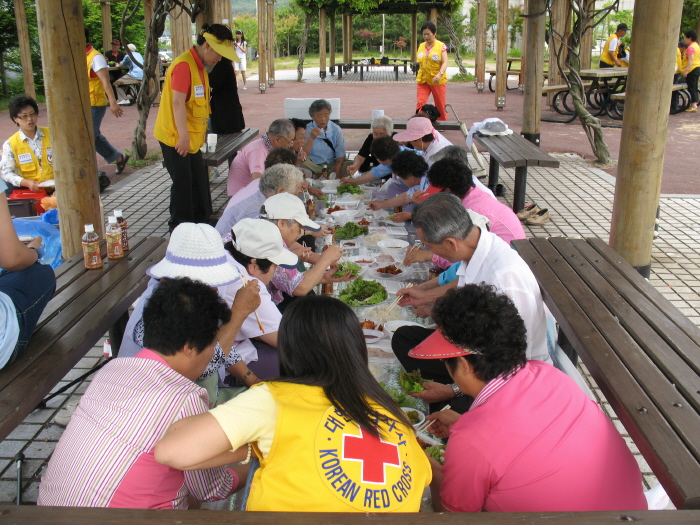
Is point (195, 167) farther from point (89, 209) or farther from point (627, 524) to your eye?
point (627, 524)

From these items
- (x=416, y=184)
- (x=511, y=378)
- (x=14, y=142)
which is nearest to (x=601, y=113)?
(x=416, y=184)

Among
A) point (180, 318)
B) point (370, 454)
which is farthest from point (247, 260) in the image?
point (370, 454)

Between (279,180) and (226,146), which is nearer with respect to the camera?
(279,180)

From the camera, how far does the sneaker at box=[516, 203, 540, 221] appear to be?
705 centimetres

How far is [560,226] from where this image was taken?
6898mm

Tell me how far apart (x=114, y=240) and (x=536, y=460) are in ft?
9.27

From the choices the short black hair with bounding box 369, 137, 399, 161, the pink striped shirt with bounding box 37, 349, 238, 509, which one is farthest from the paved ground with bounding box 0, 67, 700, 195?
the pink striped shirt with bounding box 37, 349, 238, 509

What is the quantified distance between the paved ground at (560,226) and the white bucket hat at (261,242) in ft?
4.89

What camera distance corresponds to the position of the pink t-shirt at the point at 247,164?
6.04 metres

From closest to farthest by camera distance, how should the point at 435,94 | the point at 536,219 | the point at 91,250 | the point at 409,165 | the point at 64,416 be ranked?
the point at 64,416, the point at 91,250, the point at 409,165, the point at 536,219, the point at 435,94

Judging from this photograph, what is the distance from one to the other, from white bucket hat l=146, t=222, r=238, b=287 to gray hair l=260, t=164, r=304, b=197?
5.45 feet

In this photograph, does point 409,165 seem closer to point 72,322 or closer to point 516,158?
point 516,158

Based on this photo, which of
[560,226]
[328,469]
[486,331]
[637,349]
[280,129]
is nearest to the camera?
[328,469]

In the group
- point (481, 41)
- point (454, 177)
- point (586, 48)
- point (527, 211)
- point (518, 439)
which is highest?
point (481, 41)
